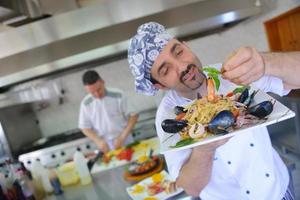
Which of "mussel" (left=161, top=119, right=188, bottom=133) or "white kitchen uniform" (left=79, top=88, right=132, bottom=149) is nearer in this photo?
"mussel" (left=161, top=119, right=188, bottom=133)

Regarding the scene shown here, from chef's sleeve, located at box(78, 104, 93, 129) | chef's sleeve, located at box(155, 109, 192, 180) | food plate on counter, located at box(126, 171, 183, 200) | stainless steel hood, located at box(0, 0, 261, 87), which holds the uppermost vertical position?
stainless steel hood, located at box(0, 0, 261, 87)

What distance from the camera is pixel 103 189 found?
1.49 m

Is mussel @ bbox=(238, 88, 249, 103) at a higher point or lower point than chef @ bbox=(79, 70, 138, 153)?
higher

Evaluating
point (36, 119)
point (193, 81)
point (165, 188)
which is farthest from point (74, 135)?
point (193, 81)

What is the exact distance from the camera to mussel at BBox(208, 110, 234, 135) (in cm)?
66

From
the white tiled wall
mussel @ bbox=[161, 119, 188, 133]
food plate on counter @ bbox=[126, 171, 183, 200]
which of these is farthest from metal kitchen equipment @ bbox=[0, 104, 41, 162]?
mussel @ bbox=[161, 119, 188, 133]

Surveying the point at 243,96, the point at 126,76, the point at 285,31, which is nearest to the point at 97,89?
the point at 126,76

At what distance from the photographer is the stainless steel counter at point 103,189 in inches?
54.9

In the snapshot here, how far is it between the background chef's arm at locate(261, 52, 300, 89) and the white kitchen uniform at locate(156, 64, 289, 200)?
0.05 m

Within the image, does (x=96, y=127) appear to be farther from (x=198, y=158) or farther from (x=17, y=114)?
(x=198, y=158)

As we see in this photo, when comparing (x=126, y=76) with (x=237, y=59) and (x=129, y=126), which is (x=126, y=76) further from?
(x=237, y=59)

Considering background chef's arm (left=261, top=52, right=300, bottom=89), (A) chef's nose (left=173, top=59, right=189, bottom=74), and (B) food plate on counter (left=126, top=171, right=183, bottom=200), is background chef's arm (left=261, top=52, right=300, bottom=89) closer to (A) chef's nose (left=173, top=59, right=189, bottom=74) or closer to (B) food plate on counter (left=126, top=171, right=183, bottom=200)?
(A) chef's nose (left=173, top=59, right=189, bottom=74)

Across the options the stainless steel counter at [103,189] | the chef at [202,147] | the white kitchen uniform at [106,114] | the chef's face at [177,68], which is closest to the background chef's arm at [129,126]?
the white kitchen uniform at [106,114]

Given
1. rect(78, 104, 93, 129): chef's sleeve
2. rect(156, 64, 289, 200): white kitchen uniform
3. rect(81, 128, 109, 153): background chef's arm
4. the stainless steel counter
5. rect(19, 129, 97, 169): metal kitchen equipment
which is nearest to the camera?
rect(156, 64, 289, 200): white kitchen uniform
